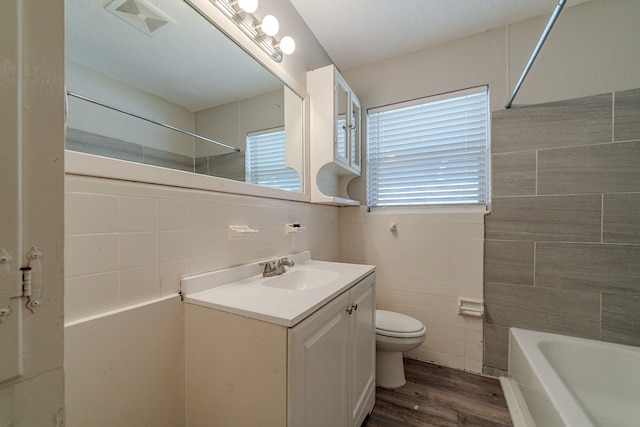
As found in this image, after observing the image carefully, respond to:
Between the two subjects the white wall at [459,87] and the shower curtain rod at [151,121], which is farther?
the white wall at [459,87]

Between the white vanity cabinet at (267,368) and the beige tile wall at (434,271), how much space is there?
108 cm

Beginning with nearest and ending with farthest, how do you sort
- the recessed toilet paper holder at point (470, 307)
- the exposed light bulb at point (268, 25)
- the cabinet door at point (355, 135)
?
the exposed light bulb at point (268, 25) < the recessed toilet paper holder at point (470, 307) < the cabinet door at point (355, 135)

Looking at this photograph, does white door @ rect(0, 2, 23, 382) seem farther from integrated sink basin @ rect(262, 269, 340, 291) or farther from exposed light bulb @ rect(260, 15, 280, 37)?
exposed light bulb @ rect(260, 15, 280, 37)

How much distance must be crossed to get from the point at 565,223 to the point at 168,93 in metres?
2.34

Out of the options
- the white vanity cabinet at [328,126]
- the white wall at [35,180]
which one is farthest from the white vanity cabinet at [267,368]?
the white vanity cabinet at [328,126]

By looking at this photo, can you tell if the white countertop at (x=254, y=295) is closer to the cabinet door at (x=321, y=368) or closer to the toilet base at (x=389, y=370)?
the cabinet door at (x=321, y=368)

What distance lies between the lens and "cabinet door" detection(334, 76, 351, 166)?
5.64 ft

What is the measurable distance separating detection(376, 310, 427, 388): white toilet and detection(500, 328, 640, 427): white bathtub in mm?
561

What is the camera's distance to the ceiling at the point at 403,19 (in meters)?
1.58

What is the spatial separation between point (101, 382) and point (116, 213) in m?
0.50

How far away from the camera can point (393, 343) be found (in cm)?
154

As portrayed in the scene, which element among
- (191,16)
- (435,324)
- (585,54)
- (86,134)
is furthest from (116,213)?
(585,54)

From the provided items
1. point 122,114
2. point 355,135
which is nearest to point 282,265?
point 122,114

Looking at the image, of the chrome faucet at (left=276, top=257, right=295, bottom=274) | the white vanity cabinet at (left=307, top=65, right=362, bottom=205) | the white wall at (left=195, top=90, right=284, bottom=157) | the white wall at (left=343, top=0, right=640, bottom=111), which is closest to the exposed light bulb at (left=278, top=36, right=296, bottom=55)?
the white wall at (left=195, top=90, right=284, bottom=157)
